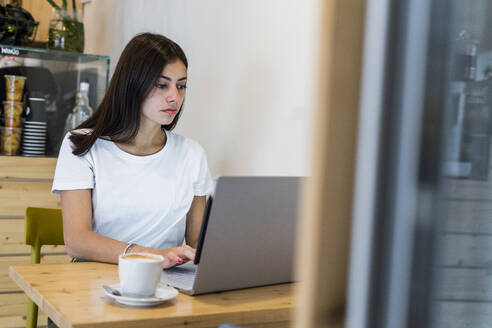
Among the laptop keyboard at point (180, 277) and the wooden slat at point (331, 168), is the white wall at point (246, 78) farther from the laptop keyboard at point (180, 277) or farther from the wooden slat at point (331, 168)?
the wooden slat at point (331, 168)

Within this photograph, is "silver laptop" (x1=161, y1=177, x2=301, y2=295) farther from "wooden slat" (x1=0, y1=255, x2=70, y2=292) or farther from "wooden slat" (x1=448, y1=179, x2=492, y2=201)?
"wooden slat" (x1=0, y1=255, x2=70, y2=292)

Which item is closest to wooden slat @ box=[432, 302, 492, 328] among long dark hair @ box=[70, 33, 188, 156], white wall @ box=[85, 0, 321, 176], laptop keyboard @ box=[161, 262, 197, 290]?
laptop keyboard @ box=[161, 262, 197, 290]

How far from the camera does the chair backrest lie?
185cm

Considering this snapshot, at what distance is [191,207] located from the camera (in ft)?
6.19

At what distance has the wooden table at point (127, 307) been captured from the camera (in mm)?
986

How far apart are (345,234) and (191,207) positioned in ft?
5.13

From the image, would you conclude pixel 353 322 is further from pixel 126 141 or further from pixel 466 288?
pixel 126 141

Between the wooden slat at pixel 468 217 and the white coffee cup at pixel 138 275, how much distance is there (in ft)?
2.57

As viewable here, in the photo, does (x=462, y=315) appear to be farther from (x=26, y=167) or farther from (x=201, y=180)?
(x=26, y=167)

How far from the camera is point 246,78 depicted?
204cm

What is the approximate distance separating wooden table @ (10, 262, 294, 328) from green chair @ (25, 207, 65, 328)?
1.67 feet

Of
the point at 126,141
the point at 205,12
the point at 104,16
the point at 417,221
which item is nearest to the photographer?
the point at 417,221

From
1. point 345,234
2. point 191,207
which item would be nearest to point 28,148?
point 191,207

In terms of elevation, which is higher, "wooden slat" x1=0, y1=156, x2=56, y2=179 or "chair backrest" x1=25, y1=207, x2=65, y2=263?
"wooden slat" x1=0, y1=156, x2=56, y2=179
